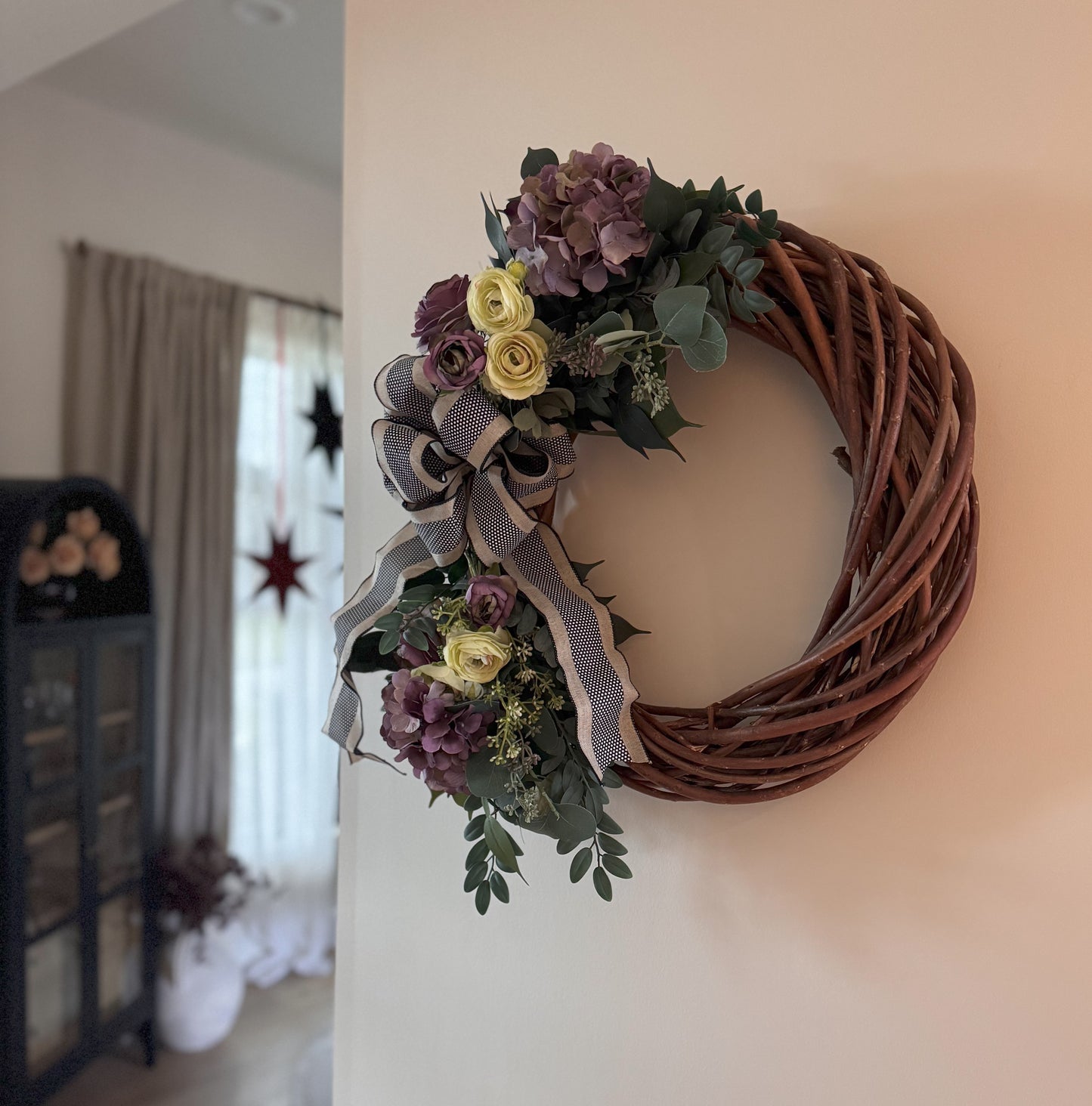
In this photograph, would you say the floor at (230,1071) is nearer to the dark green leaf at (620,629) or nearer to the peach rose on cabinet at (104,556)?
the peach rose on cabinet at (104,556)

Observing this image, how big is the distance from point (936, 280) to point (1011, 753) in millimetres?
373

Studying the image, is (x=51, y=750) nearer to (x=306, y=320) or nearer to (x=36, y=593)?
(x=36, y=593)

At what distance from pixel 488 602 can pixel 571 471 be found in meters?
0.13

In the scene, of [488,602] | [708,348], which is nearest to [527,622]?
[488,602]

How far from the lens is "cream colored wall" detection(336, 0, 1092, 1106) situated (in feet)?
2.21

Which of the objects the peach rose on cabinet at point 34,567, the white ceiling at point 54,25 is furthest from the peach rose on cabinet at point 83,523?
the white ceiling at point 54,25

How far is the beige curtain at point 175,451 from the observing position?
2.59 meters

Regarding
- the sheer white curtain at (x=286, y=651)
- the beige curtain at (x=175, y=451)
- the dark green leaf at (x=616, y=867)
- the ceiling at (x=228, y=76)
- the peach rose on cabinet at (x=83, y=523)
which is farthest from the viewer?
the sheer white curtain at (x=286, y=651)

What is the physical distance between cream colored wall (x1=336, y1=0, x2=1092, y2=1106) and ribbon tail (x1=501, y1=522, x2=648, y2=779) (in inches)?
4.2

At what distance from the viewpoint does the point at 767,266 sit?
70 cm

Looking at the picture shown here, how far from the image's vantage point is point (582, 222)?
673 mm

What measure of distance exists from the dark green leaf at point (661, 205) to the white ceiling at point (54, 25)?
1338 millimetres

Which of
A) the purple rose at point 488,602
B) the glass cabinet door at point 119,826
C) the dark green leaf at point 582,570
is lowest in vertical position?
the glass cabinet door at point 119,826

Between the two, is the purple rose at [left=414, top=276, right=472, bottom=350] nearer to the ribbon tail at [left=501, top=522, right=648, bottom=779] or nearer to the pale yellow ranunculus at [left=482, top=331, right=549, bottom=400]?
the pale yellow ranunculus at [left=482, top=331, right=549, bottom=400]
